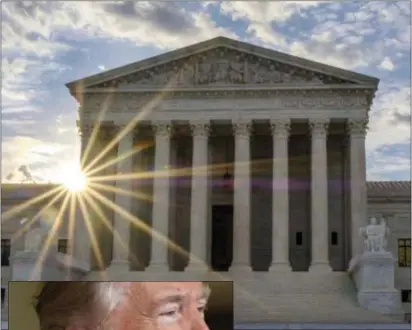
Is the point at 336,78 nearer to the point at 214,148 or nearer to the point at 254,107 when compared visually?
the point at 254,107

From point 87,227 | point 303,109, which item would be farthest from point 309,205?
point 87,227

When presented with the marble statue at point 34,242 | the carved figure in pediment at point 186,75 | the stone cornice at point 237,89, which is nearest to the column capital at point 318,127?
the stone cornice at point 237,89

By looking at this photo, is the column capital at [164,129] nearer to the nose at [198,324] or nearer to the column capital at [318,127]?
the column capital at [318,127]

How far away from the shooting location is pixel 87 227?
37.2 metres

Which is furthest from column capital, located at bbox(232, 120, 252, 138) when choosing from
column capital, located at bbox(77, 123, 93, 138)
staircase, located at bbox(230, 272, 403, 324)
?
column capital, located at bbox(77, 123, 93, 138)

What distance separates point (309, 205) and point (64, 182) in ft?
40.3

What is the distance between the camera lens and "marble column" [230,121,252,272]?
35.4 m

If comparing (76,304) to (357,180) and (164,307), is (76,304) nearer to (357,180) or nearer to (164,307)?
(164,307)

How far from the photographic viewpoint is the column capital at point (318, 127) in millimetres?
36000

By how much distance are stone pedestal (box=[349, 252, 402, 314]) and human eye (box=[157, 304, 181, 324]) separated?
72.7 feet

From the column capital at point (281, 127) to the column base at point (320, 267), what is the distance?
19.5 ft

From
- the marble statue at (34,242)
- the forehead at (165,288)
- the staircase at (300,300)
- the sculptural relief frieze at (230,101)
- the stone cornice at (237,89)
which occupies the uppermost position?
the stone cornice at (237,89)

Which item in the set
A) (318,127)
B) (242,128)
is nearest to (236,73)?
(242,128)

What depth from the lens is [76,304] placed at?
22.4ft
